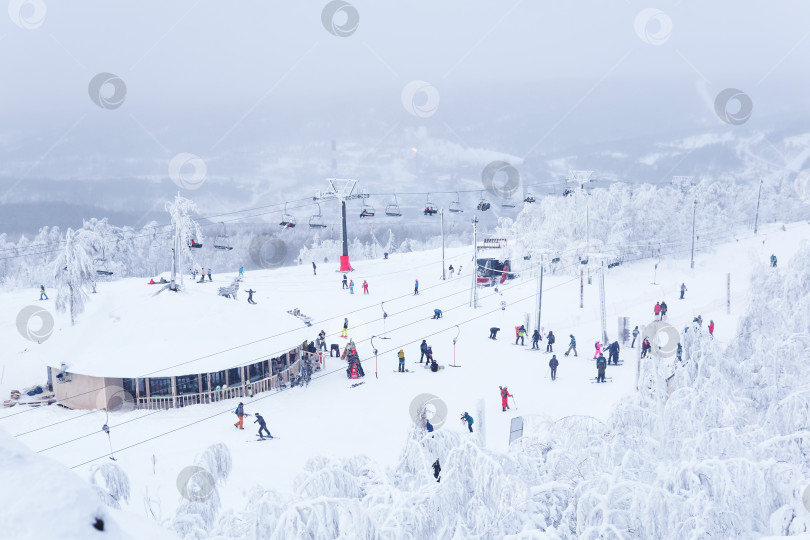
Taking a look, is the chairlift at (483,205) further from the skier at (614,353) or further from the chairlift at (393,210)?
the skier at (614,353)

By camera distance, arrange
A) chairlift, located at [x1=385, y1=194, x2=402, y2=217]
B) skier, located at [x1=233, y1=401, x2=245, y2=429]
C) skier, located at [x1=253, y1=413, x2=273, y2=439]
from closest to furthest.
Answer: skier, located at [x1=253, y1=413, x2=273, y2=439], skier, located at [x1=233, y1=401, x2=245, y2=429], chairlift, located at [x1=385, y1=194, x2=402, y2=217]

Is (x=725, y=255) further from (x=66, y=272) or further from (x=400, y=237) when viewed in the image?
(x=400, y=237)

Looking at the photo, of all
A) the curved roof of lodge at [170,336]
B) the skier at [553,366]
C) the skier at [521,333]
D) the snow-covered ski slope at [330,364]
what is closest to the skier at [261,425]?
the snow-covered ski slope at [330,364]

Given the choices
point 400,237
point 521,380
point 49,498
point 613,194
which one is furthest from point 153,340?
point 400,237

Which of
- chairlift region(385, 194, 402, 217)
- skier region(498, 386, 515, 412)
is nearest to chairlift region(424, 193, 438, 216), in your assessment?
chairlift region(385, 194, 402, 217)

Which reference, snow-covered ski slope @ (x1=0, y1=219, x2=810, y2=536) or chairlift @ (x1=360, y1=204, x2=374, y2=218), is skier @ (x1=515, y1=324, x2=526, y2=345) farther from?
chairlift @ (x1=360, y1=204, x2=374, y2=218)

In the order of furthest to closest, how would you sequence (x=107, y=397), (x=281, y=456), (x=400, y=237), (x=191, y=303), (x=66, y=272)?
(x=400, y=237) < (x=66, y=272) < (x=191, y=303) < (x=107, y=397) < (x=281, y=456)

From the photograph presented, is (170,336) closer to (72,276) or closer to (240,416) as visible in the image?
(240,416)
